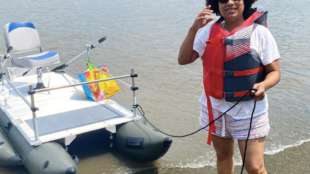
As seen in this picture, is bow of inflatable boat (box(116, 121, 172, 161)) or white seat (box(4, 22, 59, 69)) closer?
bow of inflatable boat (box(116, 121, 172, 161))

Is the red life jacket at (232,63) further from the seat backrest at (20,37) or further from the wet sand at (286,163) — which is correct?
the seat backrest at (20,37)

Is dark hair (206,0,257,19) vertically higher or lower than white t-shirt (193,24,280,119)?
higher

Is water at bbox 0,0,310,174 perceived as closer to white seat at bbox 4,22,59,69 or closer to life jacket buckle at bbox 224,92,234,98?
white seat at bbox 4,22,59,69

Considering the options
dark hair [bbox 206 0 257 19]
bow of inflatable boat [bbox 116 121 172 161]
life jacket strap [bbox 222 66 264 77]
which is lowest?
bow of inflatable boat [bbox 116 121 172 161]

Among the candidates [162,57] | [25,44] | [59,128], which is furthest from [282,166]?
[162,57]

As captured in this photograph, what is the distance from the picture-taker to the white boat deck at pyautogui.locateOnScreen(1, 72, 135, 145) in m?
3.91

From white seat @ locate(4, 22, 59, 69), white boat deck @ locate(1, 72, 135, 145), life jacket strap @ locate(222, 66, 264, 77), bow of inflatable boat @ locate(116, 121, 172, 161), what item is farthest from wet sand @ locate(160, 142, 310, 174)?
white seat @ locate(4, 22, 59, 69)

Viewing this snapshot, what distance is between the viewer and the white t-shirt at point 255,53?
85.2 inches

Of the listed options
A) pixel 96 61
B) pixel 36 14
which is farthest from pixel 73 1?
pixel 96 61

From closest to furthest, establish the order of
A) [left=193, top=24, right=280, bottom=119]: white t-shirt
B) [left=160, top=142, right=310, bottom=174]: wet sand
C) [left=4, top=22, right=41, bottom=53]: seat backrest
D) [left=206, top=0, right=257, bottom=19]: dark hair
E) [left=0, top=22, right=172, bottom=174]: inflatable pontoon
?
[left=193, top=24, right=280, bottom=119]: white t-shirt → [left=206, top=0, right=257, bottom=19]: dark hair → [left=0, top=22, right=172, bottom=174]: inflatable pontoon → [left=160, top=142, right=310, bottom=174]: wet sand → [left=4, top=22, right=41, bottom=53]: seat backrest

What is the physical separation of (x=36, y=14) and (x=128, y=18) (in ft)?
12.0

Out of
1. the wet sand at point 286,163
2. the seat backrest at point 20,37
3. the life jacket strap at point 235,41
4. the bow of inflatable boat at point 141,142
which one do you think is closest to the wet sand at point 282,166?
the wet sand at point 286,163

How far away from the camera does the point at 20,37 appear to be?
5.76 meters

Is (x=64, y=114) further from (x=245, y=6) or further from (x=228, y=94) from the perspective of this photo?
(x=245, y=6)
